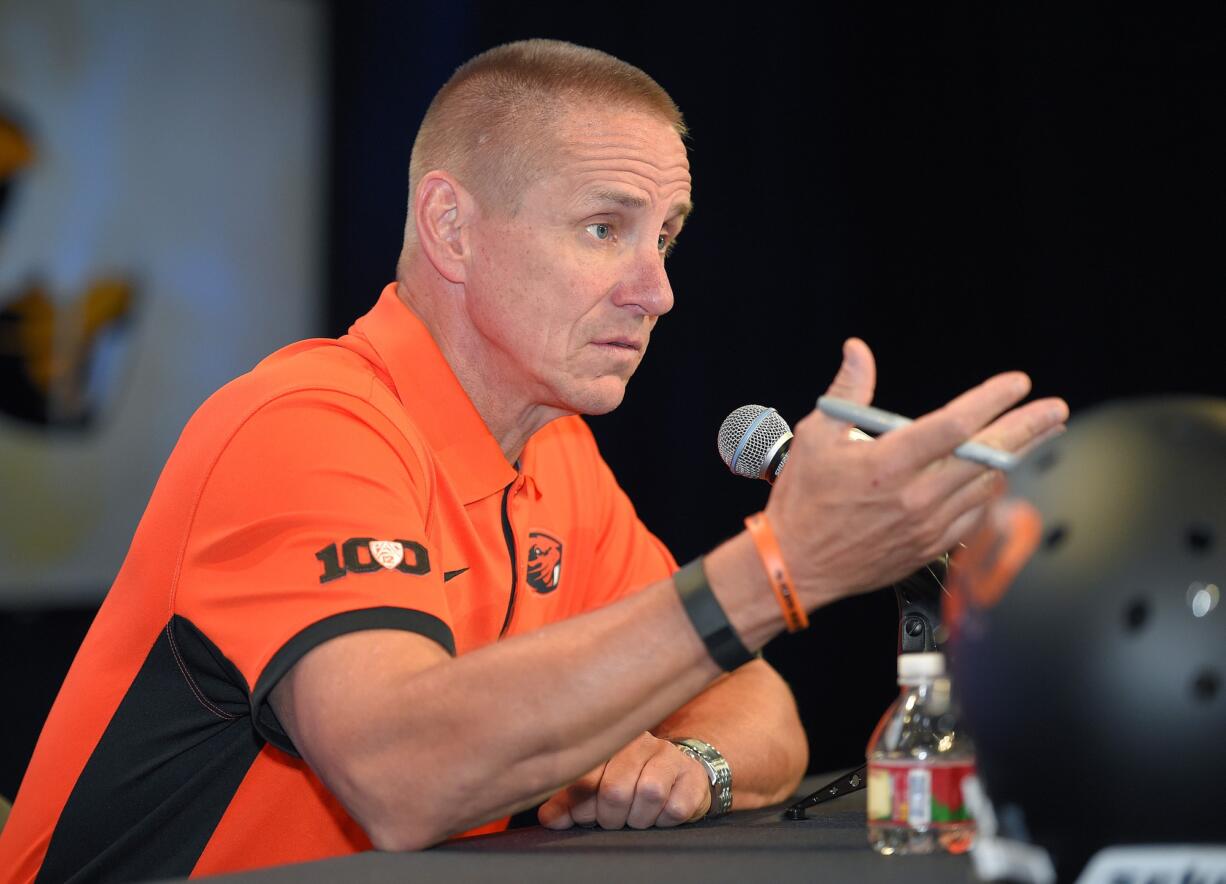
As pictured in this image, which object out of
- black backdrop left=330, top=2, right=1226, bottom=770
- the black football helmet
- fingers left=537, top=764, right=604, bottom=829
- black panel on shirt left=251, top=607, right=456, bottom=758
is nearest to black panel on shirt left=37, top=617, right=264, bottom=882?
black panel on shirt left=251, top=607, right=456, bottom=758

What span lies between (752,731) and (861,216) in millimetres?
2101

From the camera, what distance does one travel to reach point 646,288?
5.15ft

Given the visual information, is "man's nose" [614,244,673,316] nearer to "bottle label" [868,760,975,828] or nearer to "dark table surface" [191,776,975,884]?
"dark table surface" [191,776,975,884]

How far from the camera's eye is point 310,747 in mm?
1085

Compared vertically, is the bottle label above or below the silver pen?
below

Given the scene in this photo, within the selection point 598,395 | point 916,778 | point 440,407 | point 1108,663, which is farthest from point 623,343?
point 1108,663

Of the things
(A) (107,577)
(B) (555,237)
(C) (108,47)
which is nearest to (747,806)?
(B) (555,237)

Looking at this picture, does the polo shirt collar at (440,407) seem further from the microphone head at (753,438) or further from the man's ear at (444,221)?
the microphone head at (753,438)

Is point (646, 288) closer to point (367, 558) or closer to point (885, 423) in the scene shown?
point (367, 558)

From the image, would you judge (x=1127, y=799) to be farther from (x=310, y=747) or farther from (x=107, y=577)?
(x=107, y=577)

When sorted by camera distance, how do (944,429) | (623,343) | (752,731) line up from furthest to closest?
(623,343)
(752,731)
(944,429)

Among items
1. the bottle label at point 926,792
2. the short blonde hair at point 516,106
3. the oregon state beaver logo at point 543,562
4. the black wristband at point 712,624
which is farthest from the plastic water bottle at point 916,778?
the short blonde hair at point 516,106

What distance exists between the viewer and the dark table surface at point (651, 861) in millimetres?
844

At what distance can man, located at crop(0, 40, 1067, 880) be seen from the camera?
3.21 ft
